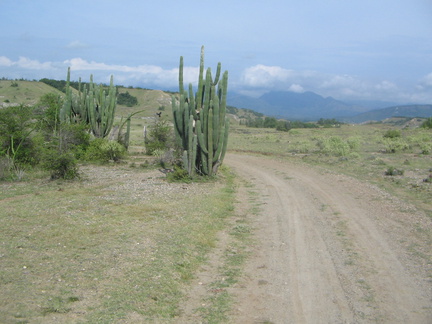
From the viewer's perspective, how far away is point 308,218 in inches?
456

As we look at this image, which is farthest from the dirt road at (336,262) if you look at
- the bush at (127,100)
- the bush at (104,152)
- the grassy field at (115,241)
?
the bush at (127,100)

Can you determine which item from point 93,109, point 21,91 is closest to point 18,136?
point 93,109

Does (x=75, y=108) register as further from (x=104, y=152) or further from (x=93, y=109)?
(x=104, y=152)

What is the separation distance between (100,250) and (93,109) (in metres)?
16.4

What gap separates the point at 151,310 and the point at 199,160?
455 inches

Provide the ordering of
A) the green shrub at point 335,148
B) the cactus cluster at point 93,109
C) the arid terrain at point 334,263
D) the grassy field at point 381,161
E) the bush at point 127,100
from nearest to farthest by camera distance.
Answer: the arid terrain at point 334,263, the grassy field at point 381,161, the cactus cluster at point 93,109, the green shrub at point 335,148, the bush at point 127,100

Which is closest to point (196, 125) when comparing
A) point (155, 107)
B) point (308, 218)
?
point (308, 218)

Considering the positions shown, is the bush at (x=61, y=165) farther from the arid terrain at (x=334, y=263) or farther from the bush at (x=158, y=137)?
the bush at (x=158, y=137)

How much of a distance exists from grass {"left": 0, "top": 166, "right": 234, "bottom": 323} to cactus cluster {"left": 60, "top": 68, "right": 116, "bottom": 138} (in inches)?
394

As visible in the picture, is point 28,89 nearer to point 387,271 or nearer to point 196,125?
point 196,125

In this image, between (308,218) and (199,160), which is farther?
(199,160)

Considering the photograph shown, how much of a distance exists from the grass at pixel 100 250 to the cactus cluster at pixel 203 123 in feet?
9.32

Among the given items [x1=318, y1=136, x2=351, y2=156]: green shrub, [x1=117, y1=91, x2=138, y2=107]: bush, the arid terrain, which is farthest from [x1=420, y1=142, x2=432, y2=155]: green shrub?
[x1=117, y1=91, x2=138, y2=107]: bush

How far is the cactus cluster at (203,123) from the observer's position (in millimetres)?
16375
